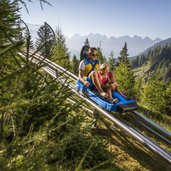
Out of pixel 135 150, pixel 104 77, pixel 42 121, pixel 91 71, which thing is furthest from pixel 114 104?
pixel 42 121

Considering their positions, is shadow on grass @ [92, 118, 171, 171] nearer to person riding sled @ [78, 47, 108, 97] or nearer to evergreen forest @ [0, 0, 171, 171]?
evergreen forest @ [0, 0, 171, 171]

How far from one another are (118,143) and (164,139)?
51.4 inches

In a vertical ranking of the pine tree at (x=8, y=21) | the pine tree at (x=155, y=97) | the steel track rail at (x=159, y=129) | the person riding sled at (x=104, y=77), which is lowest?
the pine tree at (x=155, y=97)

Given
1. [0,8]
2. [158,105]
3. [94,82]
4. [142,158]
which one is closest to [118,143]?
[142,158]

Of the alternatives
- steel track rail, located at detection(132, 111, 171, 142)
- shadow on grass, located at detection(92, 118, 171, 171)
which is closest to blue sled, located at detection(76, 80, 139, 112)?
steel track rail, located at detection(132, 111, 171, 142)

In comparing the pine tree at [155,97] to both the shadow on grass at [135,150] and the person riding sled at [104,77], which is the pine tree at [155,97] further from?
the shadow on grass at [135,150]

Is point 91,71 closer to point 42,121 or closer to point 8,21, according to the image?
point 42,121

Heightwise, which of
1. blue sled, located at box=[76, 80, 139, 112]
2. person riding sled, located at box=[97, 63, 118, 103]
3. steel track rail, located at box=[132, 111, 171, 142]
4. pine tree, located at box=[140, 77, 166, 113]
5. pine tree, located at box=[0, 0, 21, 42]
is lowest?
pine tree, located at box=[140, 77, 166, 113]

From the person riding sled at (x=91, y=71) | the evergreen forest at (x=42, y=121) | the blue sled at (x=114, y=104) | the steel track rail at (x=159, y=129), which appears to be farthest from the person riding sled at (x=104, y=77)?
the steel track rail at (x=159, y=129)

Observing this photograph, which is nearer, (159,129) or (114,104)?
(159,129)

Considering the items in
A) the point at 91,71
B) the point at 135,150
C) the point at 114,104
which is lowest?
the point at 135,150

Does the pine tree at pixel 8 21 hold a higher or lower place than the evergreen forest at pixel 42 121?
higher

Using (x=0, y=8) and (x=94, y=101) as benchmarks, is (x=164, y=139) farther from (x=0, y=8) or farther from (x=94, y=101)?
(x=0, y=8)

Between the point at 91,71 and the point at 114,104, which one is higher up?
the point at 91,71
